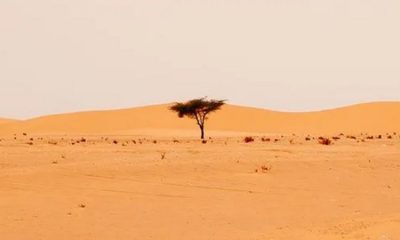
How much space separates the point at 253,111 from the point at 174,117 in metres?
16.9

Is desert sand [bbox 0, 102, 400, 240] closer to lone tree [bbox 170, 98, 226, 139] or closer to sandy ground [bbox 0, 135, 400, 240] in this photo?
sandy ground [bbox 0, 135, 400, 240]

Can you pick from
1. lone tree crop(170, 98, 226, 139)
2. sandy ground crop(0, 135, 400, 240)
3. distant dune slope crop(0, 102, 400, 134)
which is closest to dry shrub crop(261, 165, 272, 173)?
sandy ground crop(0, 135, 400, 240)

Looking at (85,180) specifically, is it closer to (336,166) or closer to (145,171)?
(145,171)

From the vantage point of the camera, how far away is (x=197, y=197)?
47.8ft

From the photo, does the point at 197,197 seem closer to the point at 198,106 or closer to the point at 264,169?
the point at 264,169

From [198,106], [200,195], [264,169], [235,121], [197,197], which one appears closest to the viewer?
[197,197]

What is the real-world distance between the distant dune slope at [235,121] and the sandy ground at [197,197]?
86.9 metres

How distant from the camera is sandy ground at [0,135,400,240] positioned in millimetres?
11320

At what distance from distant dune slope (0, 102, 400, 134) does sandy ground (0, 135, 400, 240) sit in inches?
3422

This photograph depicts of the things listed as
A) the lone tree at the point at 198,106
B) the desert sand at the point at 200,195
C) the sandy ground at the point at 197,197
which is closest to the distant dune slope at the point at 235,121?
the lone tree at the point at 198,106

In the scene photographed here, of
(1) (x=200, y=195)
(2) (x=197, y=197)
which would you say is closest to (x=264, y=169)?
(1) (x=200, y=195)

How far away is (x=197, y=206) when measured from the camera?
1364cm

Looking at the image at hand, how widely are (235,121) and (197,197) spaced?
10778 cm

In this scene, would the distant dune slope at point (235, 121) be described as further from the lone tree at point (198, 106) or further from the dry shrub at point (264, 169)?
the dry shrub at point (264, 169)
